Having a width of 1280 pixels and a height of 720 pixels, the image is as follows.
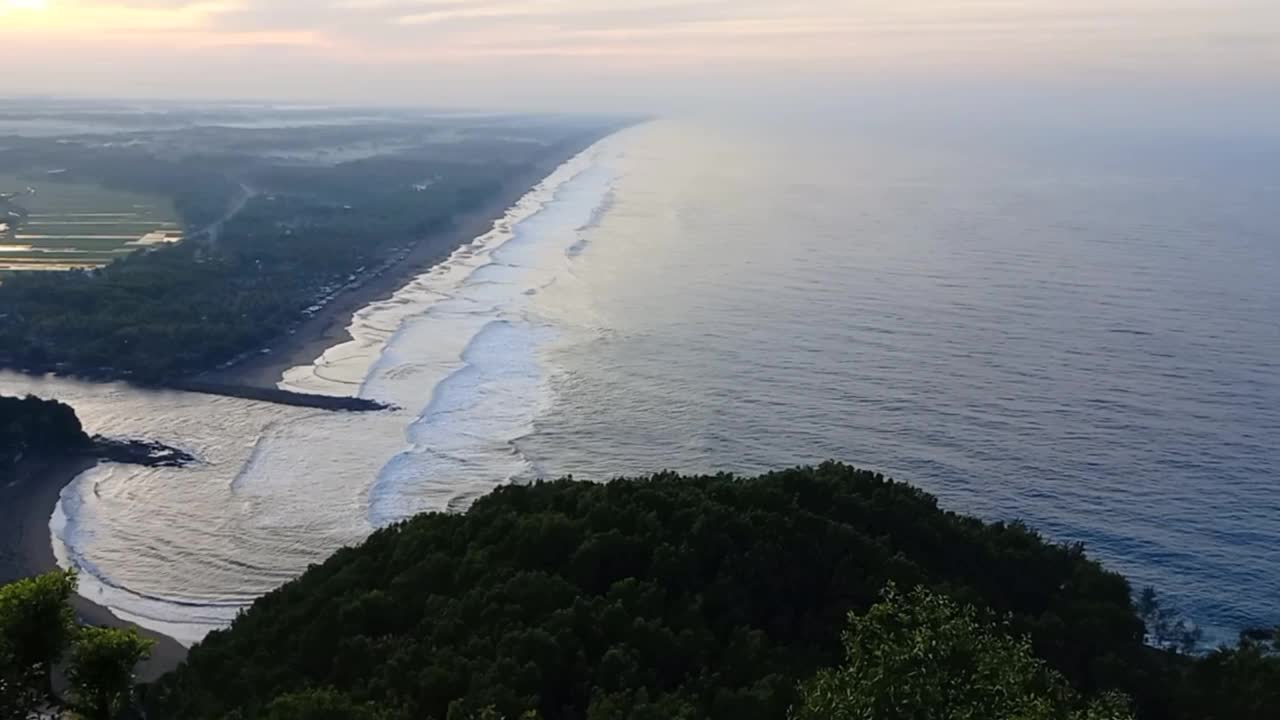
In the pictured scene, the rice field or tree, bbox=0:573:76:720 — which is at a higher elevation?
the rice field

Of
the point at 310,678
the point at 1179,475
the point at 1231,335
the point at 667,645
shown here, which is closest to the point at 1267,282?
the point at 1231,335

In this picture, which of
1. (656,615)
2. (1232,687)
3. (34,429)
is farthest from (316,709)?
(34,429)

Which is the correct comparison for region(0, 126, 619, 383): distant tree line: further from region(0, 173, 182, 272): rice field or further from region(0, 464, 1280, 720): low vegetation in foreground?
region(0, 464, 1280, 720): low vegetation in foreground

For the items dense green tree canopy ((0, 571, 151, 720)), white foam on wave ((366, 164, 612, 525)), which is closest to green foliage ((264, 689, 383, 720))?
dense green tree canopy ((0, 571, 151, 720))

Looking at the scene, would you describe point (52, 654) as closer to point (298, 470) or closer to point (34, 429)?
point (298, 470)

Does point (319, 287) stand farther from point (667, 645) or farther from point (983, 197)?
point (983, 197)

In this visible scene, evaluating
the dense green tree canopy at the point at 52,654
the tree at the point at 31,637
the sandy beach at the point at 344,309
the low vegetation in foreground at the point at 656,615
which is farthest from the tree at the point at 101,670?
the sandy beach at the point at 344,309
